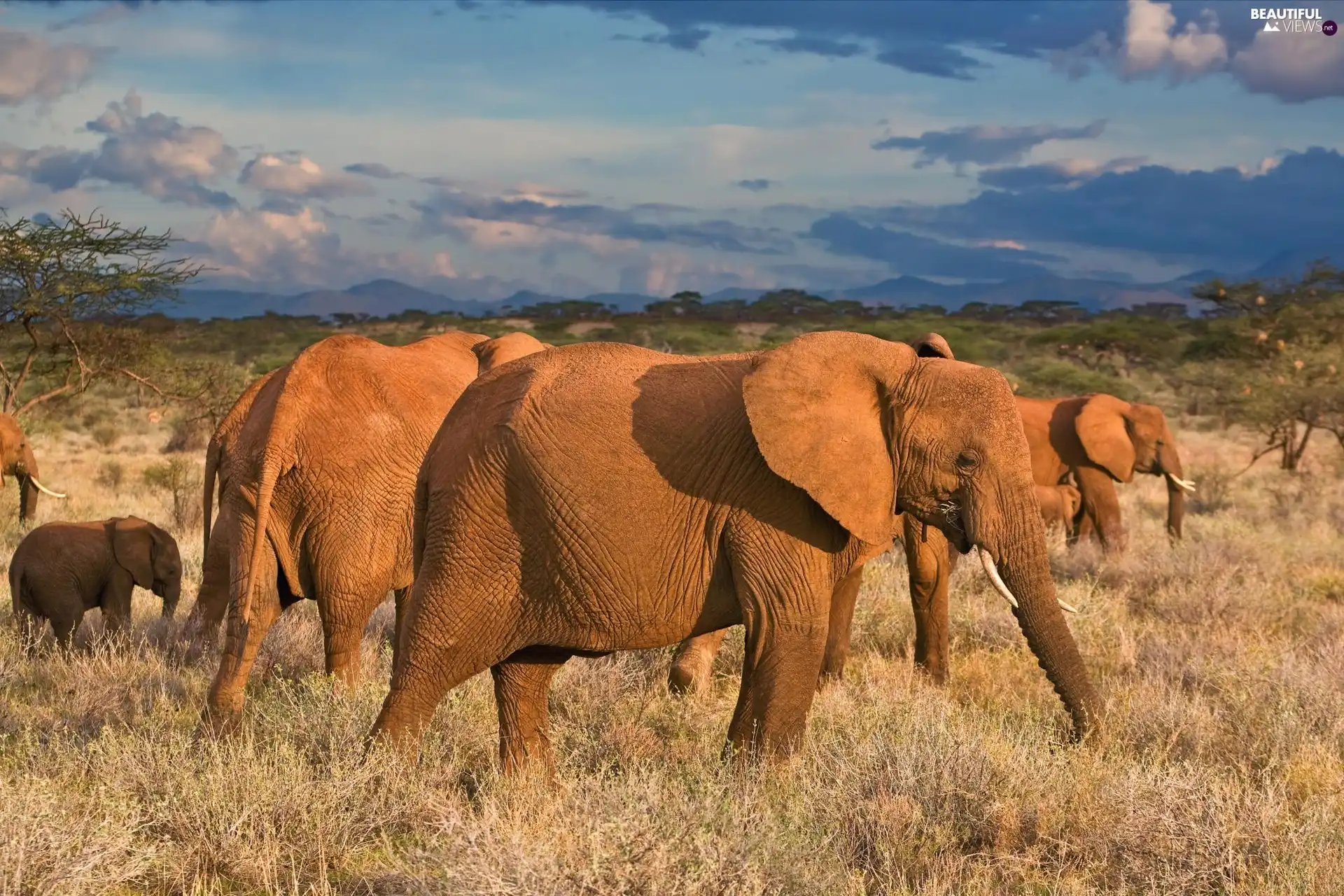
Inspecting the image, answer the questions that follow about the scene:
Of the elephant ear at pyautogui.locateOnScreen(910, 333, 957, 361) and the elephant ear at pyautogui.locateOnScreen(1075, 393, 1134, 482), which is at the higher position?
the elephant ear at pyautogui.locateOnScreen(910, 333, 957, 361)

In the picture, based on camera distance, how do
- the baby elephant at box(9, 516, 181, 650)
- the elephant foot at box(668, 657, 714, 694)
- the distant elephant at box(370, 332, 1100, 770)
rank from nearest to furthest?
the distant elephant at box(370, 332, 1100, 770)
the elephant foot at box(668, 657, 714, 694)
the baby elephant at box(9, 516, 181, 650)

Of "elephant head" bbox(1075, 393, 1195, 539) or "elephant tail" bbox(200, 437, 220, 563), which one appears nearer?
"elephant tail" bbox(200, 437, 220, 563)

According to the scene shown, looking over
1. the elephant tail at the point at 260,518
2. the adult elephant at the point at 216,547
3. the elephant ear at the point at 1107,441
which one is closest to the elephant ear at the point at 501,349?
the adult elephant at the point at 216,547

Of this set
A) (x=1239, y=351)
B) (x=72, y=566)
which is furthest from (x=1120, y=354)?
(x=72, y=566)

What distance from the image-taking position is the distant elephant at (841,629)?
→ 7.58 m

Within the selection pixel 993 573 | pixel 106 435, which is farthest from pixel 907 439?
pixel 106 435

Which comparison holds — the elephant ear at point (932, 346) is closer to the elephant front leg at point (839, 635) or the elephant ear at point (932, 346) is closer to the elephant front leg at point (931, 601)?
the elephant front leg at point (839, 635)

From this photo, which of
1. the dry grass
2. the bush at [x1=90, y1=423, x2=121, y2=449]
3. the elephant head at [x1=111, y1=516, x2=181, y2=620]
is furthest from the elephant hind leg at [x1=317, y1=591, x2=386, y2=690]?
the bush at [x1=90, y1=423, x2=121, y2=449]

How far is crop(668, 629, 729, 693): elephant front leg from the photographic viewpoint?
24.8 feet

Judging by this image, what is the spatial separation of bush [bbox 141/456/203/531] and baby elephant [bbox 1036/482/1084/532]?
9.14 meters

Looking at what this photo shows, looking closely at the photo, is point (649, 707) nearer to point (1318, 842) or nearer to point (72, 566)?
point (1318, 842)

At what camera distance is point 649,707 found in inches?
284

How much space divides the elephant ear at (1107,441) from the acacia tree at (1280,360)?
10.2m

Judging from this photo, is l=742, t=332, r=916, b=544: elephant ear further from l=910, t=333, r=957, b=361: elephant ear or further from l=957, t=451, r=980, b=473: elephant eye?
l=910, t=333, r=957, b=361: elephant ear
